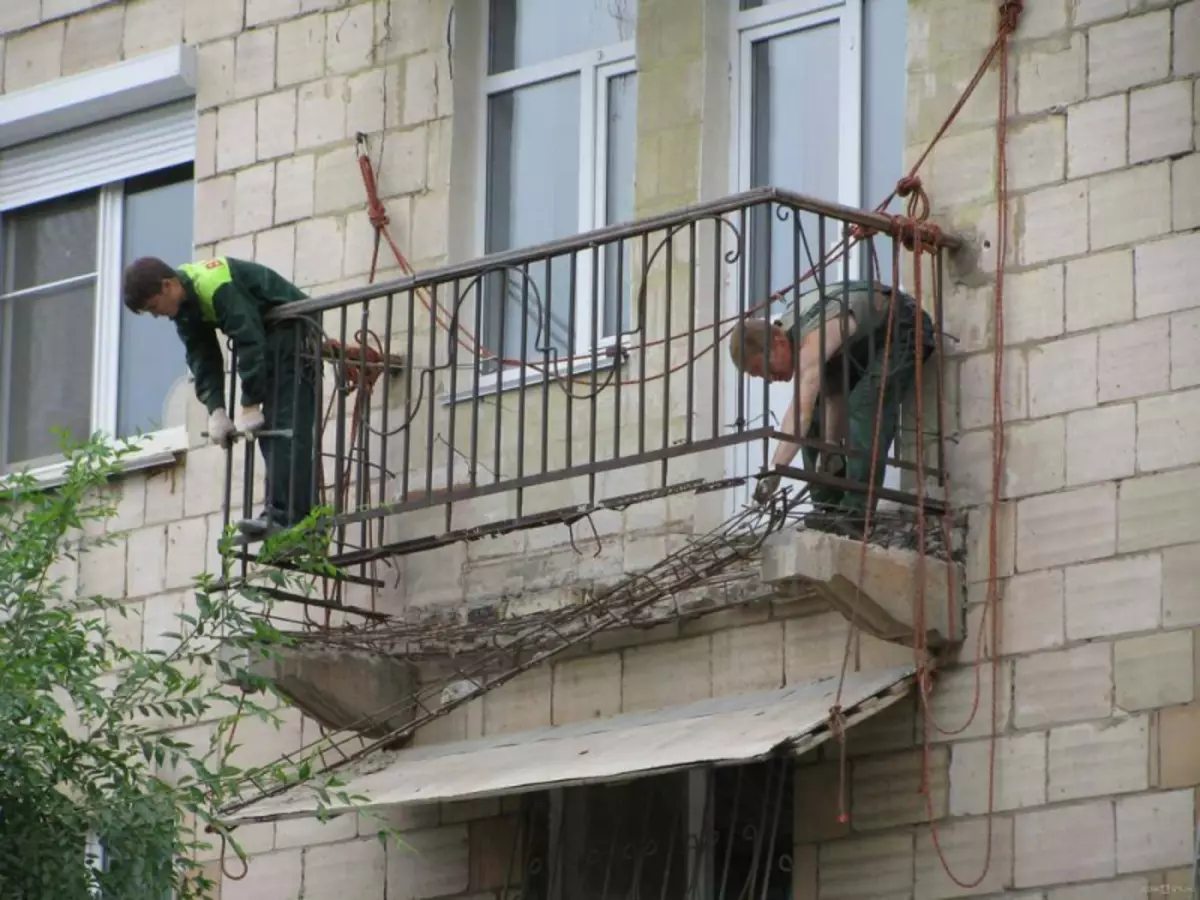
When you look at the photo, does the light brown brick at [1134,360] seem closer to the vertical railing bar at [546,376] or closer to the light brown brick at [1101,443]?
the light brown brick at [1101,443]

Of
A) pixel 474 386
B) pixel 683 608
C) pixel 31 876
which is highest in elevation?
pixel 474 386

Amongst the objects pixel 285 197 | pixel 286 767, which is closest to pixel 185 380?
pixel 285 197

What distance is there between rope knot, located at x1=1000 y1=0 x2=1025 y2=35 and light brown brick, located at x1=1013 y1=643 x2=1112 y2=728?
87.5 inches

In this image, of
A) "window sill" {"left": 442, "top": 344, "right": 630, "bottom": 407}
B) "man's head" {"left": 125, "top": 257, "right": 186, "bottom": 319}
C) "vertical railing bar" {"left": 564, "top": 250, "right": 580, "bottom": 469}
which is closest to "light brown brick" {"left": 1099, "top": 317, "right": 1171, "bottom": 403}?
"window sill" {"left": 442, "top": 344, "right": 630, "bottom": 407}

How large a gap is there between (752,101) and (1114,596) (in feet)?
9.22

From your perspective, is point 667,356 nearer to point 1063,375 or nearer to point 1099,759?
point 1063,375

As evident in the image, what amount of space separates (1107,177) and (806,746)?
2.19 meters

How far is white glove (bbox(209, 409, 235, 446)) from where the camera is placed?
12.9m

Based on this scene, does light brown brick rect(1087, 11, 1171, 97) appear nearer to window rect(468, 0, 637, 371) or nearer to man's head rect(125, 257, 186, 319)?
window rect(468, 0, 637, 371)

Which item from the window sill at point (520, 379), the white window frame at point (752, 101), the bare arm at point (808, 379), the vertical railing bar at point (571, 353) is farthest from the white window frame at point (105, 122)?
the bare arm at point (808, 379)

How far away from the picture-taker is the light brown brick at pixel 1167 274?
36.8 feet

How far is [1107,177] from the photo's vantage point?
454 inches

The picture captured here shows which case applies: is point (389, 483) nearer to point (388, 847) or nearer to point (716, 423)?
point (388, 847)

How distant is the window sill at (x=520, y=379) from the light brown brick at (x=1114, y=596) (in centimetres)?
194
